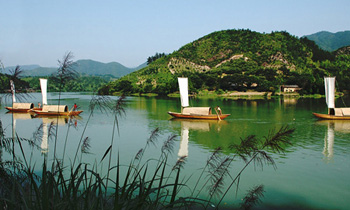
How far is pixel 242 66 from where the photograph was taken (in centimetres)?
13025

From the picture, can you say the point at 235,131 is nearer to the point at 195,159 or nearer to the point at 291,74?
the point at 195,159

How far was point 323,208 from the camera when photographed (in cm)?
995

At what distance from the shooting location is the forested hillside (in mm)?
103312

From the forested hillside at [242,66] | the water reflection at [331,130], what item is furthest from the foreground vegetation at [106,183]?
the forested hillside at [242,66]

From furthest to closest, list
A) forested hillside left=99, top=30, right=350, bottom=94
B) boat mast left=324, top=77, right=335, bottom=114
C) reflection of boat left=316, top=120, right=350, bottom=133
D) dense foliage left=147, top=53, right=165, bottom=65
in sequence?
dense foliage left=147, top=53, right=165, bottom=65
forested hillside left=99, top=30, right=350, bottom=94
boat mast left=324, top=77, right=335, bottom=114
reflection of boat left=316, top=120, right=350, bottom=133

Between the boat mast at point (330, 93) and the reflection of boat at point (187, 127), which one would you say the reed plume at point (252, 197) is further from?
the boat mast at point (330, 93)

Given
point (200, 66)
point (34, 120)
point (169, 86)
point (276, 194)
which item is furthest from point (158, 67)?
point (276, 194)

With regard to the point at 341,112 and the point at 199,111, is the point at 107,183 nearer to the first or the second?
the point at 199,111

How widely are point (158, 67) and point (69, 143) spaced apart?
435 feet

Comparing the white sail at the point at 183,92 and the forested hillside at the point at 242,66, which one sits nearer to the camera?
the white sail at the point at 183,92

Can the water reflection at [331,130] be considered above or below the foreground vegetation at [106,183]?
below

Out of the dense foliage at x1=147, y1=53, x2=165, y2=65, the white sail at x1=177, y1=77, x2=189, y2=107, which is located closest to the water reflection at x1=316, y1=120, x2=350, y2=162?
the white sail at x1=177, y1=77, x2=189, y2=107

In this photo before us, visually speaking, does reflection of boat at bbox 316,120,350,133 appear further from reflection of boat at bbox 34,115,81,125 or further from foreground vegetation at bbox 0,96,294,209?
reflection of boat at bbox 34,115,81,125

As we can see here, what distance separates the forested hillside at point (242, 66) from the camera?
103 m
